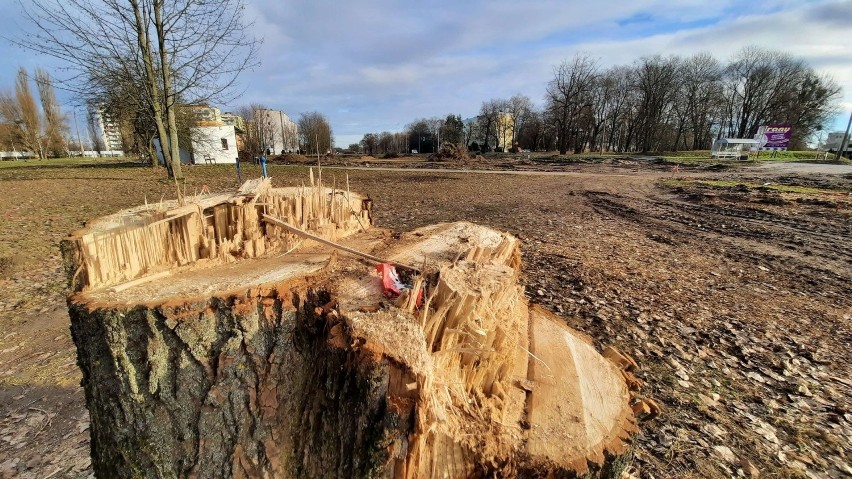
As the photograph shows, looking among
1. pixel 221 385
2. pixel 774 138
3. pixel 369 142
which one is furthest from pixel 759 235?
pixel 369 142

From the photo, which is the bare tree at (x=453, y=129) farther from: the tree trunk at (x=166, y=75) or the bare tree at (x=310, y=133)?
the tree trunk at (x=166, y=75)

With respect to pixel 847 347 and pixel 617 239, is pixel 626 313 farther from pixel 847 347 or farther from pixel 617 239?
pixel 617 239

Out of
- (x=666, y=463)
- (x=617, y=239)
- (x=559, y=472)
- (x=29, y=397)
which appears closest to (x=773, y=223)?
(x=617, y=239)

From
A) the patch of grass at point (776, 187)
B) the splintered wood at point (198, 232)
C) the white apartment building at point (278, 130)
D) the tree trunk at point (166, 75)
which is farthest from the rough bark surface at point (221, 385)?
the white apartment building at point (278, 130)

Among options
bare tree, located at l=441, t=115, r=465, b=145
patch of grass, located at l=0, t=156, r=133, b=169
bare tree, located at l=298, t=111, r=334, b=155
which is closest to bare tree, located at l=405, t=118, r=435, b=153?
bare tree, located at l=441, t=115, r=465, b=145

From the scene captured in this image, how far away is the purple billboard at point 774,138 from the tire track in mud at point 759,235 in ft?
98.6

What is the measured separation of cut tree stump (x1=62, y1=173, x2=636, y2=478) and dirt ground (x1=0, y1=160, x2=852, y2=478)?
1.21 metres

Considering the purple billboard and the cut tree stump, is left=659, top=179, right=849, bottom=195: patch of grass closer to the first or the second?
the cut tree stump

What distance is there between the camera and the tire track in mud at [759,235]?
5.29m

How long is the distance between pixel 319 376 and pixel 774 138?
4244 cm

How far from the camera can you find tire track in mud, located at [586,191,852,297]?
5.29 m

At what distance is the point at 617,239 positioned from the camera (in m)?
6.84

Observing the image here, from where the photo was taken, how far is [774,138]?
30781mm

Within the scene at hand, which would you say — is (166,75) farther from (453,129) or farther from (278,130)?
(453,129)
